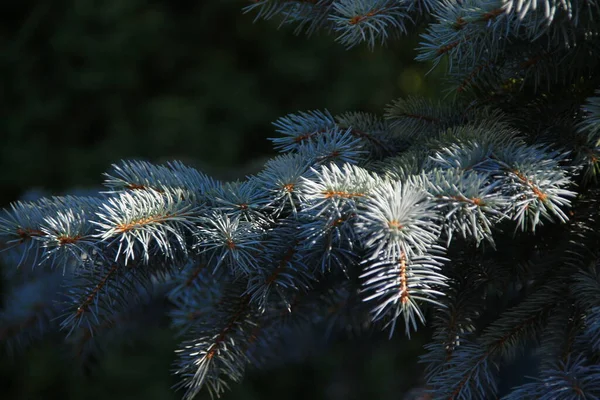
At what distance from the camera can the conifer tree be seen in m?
0.42

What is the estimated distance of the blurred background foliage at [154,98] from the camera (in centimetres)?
204

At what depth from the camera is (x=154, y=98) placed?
8.19 feet

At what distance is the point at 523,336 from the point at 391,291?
0.60 ft

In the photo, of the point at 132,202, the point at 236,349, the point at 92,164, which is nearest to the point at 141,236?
the point at 132,202

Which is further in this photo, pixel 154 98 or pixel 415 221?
pixel 154 98

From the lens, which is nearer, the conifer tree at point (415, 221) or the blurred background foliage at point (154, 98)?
the conifer tree at point (415, 221)

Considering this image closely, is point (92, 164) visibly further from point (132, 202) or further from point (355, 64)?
point (132, 202)

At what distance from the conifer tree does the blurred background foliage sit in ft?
4.86

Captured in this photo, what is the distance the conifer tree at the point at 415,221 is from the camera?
1.36 ft

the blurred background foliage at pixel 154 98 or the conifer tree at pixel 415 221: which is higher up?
the blurred background foliage at pixel 154 98

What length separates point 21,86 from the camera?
89.1 inches

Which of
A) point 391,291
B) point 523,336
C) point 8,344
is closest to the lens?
point 391,291

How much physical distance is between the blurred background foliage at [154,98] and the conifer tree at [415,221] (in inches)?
58.3

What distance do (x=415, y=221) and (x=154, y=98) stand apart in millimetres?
2285
